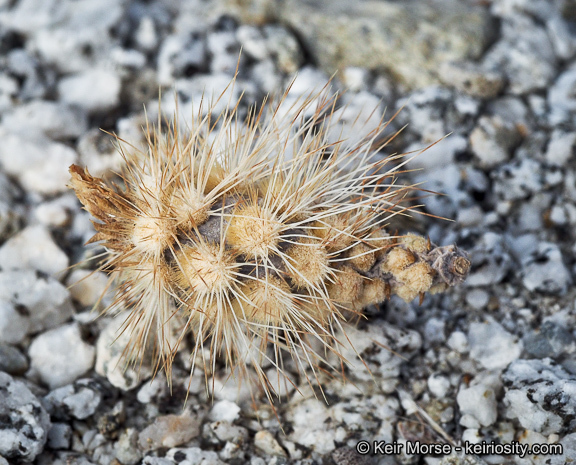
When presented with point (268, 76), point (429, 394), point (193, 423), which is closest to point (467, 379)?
point (429, 394)

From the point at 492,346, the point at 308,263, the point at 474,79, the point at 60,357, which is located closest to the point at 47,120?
the point at 60,357

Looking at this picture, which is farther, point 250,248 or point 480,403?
point 480,403

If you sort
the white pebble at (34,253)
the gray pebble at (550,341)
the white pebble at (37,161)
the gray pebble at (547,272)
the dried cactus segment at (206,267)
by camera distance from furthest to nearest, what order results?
the white pebble at (37,161) → the white pebble at (34,253) → the gray pebble at (547,272) → the gray pebble at (550,341) → the dried cactus segment at (206,267)

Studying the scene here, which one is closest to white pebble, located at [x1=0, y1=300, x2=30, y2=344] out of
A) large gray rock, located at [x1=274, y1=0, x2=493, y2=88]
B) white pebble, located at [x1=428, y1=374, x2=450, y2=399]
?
white pebble, located at [x1=428, y1=374, x2=450, y2=399]

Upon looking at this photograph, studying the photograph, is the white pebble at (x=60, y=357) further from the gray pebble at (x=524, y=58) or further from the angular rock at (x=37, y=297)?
the gray pebble at (x=524, y=58)

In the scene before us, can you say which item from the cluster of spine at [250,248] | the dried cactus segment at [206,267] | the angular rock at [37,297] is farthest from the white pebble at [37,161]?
the dried cactus segment at [206,267]

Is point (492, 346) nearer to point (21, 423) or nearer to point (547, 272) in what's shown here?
point (547, 272)

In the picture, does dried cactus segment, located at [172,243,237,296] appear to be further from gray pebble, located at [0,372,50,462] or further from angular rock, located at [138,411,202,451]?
gray pebble, located at [0,372,50,462]

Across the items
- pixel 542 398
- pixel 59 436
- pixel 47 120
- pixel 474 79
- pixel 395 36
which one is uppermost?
pixel 395 36

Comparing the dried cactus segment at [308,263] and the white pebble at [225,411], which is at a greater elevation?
the dried cactus segment at [308,263]
